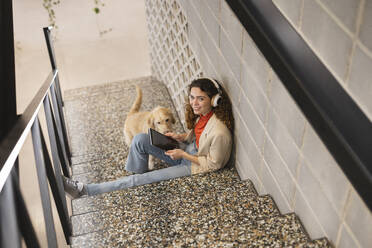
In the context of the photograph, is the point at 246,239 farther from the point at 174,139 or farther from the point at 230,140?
the point at 174,139

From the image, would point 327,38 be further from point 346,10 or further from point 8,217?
point 8,217

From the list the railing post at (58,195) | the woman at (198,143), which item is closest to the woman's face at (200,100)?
the woman at (198,143)

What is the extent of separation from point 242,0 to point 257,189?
1073 mm

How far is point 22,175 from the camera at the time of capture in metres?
3.77

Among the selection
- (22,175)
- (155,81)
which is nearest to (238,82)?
(22,175)

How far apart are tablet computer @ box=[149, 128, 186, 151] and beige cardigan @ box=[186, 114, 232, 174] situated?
0.36 meters

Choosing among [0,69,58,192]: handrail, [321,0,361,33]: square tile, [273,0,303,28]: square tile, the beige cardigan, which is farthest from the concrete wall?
[321,0,361,33]: square tile

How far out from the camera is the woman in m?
2.34

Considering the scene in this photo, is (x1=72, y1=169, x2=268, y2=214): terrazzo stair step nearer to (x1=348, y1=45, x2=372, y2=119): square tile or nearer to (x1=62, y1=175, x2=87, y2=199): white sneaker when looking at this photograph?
(x1=62, y1=175, x2=87, y2=199): white sneaker

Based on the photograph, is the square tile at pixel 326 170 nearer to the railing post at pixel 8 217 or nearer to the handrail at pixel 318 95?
the handrail at pixel 318 95

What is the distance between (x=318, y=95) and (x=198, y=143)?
5.10 feet

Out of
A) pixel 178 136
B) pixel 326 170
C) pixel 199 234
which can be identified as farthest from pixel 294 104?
pixel 178 136

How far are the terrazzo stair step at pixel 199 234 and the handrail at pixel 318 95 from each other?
0.56 meters

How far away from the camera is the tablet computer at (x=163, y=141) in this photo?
2670 mm
